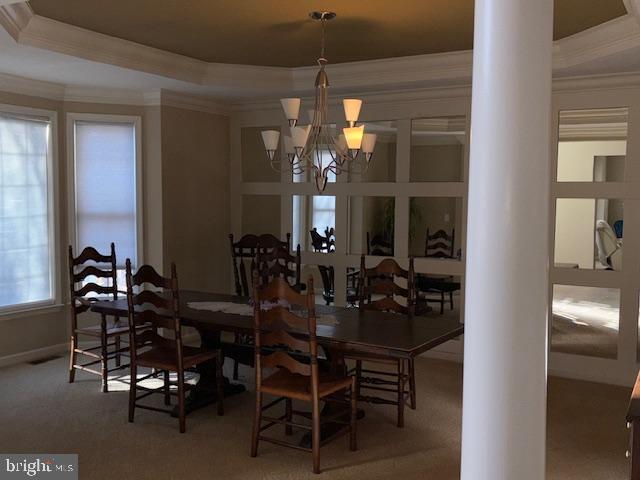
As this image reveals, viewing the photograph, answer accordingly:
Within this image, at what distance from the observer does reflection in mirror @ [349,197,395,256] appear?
6.18 m

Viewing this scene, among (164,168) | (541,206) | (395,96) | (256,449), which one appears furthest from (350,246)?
(541,206)

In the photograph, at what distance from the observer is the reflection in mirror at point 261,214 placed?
22.4ft

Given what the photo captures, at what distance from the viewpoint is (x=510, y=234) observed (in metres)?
1.87

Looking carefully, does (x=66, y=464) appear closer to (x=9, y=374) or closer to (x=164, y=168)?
(x=9, y=374)

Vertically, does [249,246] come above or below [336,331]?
above

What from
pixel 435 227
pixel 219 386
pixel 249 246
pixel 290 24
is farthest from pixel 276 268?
pixel 290 24

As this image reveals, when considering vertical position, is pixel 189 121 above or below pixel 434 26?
below

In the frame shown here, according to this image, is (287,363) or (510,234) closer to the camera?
(510,234)

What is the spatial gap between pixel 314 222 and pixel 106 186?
6.50 feet

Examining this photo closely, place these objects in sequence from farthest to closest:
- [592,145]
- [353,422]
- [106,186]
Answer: [106,186] → [592,145] → [353,422]

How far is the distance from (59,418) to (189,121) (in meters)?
3.19

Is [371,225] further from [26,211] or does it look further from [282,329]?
[26,211]

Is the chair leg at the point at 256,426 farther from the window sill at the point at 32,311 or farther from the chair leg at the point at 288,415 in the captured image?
the window sill at the point at 32,311

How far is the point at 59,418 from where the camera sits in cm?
427
